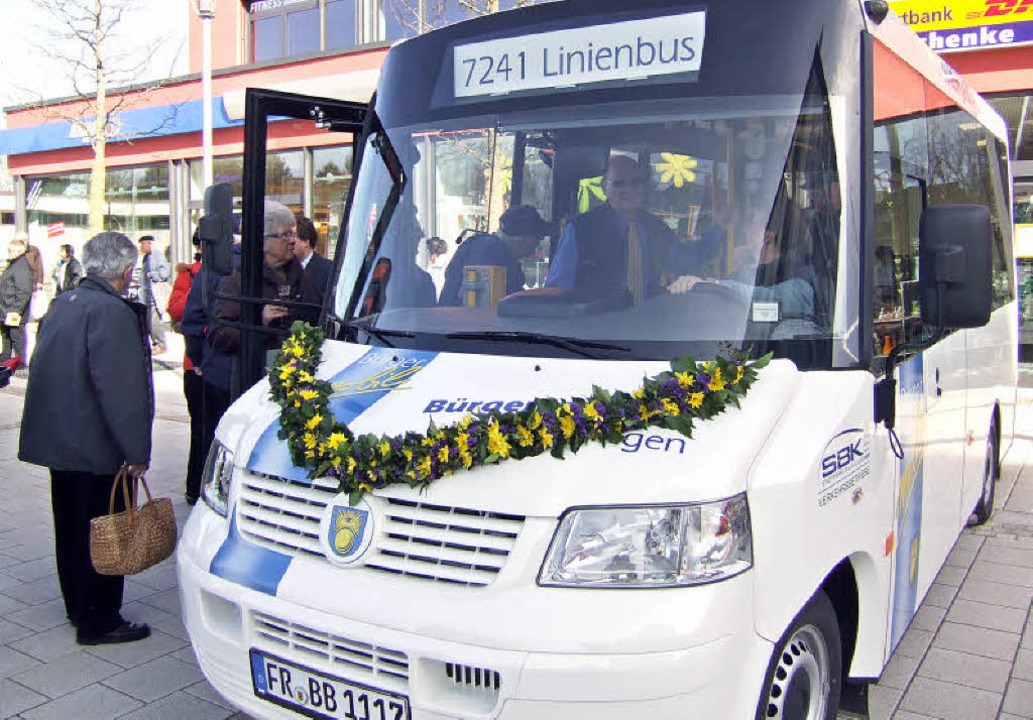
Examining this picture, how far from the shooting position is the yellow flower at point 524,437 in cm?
280

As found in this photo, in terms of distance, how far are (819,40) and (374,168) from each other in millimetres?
1830

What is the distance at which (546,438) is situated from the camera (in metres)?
2.79

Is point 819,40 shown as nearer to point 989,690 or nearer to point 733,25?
point 733,25

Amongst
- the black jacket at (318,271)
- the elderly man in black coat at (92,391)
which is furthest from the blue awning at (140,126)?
the elderly man in black coat at (92,391)

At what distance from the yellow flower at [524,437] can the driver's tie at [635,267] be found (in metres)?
0.72

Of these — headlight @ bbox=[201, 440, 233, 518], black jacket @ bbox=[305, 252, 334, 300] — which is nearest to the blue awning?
black jacket @ bbox=[305, 252, 334, 300]

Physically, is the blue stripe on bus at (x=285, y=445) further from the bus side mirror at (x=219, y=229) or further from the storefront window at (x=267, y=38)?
the storefront window at (x=267, y=38)

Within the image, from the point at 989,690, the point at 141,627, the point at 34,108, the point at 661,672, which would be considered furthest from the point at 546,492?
the point at 34,108

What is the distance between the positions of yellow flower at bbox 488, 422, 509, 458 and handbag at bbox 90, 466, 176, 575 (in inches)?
88.7

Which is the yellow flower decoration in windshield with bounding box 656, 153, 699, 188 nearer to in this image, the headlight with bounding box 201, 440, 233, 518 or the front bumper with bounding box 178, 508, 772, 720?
the front bumper with bounding box 178, 508, 772, 720

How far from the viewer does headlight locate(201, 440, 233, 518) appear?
3.42m

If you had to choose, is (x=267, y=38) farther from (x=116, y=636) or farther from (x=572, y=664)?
(x=572, y=664)

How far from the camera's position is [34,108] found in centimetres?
2488

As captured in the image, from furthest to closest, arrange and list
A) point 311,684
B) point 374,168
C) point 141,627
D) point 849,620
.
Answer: point 141,627 → point 374,168 → point 849,620 → point 311,684
